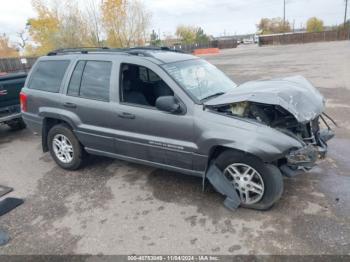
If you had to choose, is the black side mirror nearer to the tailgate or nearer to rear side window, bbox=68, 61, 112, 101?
rear side window, bbox=68, 61, 112, 101

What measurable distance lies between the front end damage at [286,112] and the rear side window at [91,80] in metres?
1.55

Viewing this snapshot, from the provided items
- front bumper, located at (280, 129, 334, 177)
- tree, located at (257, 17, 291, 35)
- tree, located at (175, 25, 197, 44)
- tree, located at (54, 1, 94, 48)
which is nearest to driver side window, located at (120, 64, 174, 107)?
front bumper, located at (280, 129, 334, 177)

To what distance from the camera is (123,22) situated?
32500 mm

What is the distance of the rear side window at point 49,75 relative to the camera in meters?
4.48

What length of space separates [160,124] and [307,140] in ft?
5.90

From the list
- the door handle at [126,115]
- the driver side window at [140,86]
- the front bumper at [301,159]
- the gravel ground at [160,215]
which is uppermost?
the driver side window at [140,86]

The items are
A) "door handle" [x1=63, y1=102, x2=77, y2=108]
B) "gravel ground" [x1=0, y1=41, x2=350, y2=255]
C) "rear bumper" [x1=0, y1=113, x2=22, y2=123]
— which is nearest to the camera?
"gravel ground" [x1=0, y1=41, x2=350, y2=255]

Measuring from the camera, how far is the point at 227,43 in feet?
205

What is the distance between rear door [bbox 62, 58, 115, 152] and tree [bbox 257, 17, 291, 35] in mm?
80171

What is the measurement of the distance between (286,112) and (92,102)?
2.59 m

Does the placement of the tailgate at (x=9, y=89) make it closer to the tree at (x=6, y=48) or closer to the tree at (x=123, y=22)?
the tree at (x=123, y=22)

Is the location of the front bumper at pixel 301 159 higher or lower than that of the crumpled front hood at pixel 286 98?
lower

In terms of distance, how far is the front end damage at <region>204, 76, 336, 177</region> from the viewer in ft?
10.1

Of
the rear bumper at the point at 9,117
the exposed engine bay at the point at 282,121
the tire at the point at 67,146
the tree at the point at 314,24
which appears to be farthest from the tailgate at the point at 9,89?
the tree at the point at 314,24
